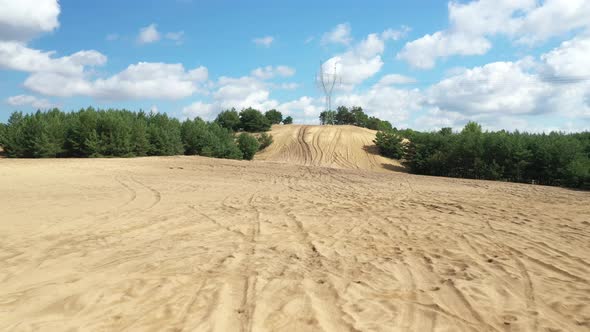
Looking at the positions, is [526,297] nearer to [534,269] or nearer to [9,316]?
[534,269]

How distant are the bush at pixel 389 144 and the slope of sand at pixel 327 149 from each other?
2.73ft

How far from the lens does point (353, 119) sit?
79125mm

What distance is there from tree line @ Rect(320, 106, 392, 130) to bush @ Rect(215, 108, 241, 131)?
23299 mm

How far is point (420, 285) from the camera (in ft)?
15.7

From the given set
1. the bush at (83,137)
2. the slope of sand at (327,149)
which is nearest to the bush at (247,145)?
the slope of sand at (327,149)

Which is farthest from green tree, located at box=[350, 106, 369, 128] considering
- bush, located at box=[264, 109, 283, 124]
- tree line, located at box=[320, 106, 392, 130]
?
bush, located at box=[264, 109, 283, 124]

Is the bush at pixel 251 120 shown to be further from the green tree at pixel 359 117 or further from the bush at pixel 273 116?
the green tree at pixel 359 117

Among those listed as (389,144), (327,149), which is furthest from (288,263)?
(327,149)

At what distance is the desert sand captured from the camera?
3.88m

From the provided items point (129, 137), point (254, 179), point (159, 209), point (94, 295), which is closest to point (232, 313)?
point (94, 295)

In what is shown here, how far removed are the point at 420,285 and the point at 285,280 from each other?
1453mm

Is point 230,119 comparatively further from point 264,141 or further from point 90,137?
point 90,137

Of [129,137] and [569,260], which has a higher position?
[129,137]

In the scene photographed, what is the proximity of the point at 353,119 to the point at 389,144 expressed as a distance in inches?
1439
